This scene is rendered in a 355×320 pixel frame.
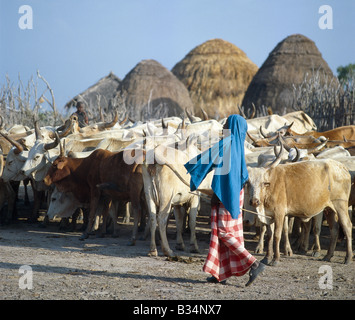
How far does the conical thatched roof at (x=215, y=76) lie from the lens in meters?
26.7

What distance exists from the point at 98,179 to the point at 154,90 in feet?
52.0

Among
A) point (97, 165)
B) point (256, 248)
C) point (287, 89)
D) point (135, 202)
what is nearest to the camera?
point (256, 248)

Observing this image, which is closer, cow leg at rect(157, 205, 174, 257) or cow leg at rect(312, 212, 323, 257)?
cow leg at rect(157, 205, 174, 257)

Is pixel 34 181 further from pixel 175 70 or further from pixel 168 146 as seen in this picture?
pixel 175 70

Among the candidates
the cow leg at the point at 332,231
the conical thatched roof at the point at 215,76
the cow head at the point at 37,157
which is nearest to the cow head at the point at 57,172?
the cow head at the point at 37,157

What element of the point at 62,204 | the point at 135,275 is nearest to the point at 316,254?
the point at 135,275

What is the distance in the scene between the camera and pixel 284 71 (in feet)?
72.5

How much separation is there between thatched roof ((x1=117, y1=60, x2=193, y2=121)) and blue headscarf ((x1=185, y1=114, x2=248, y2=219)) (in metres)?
17.6

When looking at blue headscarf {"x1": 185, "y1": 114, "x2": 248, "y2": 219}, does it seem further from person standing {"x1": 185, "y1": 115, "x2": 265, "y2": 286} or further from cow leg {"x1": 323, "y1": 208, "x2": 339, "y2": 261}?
cow leg {"x1": 323, "y1": 208, "x2": 339, "y2": 261}

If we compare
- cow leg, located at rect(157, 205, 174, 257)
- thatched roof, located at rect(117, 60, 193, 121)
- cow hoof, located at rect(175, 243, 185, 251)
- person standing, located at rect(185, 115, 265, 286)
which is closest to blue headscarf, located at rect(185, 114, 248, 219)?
person standing, located at rect(185, 115, 265, 286)

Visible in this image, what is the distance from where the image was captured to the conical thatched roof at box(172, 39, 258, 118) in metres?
26.7

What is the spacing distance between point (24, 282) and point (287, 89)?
17527 mm

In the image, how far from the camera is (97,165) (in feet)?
30.5
